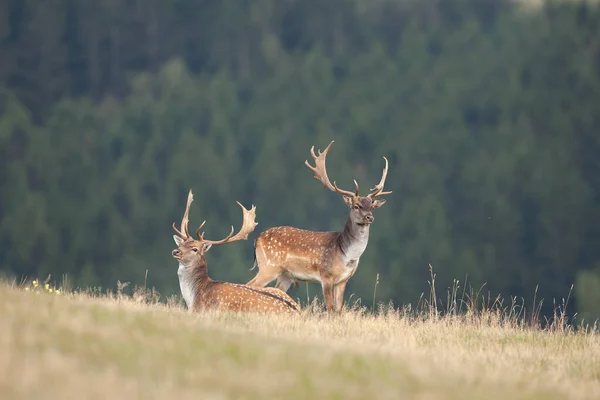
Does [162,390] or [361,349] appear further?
[361,349]

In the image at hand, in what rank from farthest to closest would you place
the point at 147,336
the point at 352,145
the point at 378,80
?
the point at 378,80, the point at 352,145, the point at 147,336

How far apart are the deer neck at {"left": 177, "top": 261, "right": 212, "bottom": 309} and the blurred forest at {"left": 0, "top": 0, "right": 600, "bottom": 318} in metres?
29.8

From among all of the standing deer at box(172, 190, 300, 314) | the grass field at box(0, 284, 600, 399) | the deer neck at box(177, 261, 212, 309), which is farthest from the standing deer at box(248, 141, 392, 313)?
the grass field at box(0, 284, 600, 399)

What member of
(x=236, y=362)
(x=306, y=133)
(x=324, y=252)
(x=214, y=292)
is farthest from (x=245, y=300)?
(x=306, y=133)

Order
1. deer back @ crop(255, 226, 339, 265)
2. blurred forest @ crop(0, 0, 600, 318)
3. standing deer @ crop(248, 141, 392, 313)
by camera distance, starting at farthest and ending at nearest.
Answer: blurred forest @ crop(0, 0, 600, 318), deer back @ crop(255, 226, 339, 265), standing deer @ crop(248, 141, 392, 313)

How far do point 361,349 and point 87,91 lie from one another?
200ft

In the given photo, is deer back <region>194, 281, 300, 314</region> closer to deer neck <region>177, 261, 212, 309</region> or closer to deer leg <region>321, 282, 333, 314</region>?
deer neck <region>177, 261, 212, 309</region>

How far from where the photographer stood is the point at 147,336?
7457mm

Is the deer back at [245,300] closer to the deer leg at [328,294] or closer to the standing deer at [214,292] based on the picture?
the standing deer at [214,292]

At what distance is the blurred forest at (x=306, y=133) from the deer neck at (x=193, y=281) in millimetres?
29776

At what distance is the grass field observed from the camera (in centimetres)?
618

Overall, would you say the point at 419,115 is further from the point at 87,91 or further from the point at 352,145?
the point at 87,91

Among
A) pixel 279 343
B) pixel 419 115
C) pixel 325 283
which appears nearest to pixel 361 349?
pixel 279 343

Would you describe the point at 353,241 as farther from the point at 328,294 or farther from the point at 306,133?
the point at 306,133
